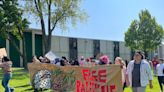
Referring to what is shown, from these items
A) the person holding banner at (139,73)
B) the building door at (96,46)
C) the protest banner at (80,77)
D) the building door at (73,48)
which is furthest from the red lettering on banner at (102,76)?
the building door at (96,46)

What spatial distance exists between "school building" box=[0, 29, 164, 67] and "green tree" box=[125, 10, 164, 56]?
5229 mm

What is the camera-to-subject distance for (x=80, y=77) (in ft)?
47.7

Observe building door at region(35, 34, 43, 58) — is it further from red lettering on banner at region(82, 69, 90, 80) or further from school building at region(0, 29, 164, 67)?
red lettering on banner at region(82, 69, 90, 80)

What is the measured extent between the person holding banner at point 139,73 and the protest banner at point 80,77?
422mm

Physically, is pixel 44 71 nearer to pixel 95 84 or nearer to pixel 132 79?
pixel 95 84

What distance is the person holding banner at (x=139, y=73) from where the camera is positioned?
11414 mm

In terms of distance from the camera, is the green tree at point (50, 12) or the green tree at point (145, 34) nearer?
the green tree at point (50, 12)

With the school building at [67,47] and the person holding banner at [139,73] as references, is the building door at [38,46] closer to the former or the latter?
the school building at [67,47]

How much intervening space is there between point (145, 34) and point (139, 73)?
61458mm

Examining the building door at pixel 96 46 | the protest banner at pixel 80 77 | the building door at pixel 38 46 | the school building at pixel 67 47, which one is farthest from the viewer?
the building door at pixel 96 46

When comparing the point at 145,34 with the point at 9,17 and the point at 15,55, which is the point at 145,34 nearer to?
the point at 15,55

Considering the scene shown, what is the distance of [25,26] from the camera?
152 ft

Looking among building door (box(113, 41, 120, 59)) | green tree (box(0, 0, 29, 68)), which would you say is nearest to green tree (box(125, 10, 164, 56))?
building door (box(113, 41, 120, 59))

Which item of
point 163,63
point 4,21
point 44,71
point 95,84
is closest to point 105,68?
point 95,84
